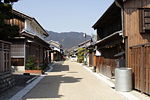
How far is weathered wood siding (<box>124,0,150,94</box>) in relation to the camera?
11.8 m

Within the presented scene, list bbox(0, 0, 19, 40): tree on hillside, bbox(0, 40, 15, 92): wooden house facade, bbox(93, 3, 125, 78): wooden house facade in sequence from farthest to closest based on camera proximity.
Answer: bbox(93, 3, 125, 78): wooden house facade, bbox(0, 0, 19, 40): tree on hillside, bbox(0, 40, 15, 92): wooden house facade

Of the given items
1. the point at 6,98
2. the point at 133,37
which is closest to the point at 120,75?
the point at 133,37

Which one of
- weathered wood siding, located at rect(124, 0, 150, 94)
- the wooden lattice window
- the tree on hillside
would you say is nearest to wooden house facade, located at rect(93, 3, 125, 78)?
weathered wood siding, located at rect(124, 0, 150, 94)

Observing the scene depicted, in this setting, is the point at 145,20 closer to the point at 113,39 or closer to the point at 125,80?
the point at 125,80

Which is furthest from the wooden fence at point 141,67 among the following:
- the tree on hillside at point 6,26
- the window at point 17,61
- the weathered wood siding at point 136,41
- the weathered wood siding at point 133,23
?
the window at point 17,61

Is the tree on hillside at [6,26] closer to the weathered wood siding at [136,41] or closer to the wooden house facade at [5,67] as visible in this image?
the wooden house facade at [5,67]

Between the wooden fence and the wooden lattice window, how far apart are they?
125 centimetres

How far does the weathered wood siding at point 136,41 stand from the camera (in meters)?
A: 11.8

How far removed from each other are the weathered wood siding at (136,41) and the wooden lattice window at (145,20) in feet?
0.52

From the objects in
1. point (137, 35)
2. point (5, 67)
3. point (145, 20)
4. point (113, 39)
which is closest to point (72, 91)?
point (5, 67)

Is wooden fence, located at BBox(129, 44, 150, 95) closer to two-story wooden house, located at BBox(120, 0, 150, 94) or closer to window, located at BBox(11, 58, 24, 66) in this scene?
two-story wooden house, located at BBox(120, 0, 150, 94)

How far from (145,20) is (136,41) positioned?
1.19 metres

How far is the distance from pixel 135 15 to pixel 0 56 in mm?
7354

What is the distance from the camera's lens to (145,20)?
45.9ft
